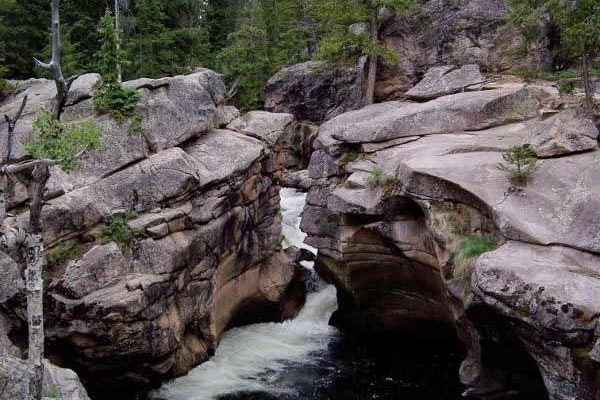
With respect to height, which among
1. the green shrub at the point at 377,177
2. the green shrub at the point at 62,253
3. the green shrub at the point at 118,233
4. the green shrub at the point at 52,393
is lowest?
the green shrub at the point at 52,393

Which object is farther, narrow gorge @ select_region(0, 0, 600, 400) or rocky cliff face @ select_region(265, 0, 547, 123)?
rocky cliff face @ select_region(265, 0, 547, 123)

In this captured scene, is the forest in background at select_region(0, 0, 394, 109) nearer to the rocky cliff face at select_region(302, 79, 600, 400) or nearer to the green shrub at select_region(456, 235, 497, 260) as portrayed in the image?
the rocky cliff face at select_region(302, 79, 600, 400)

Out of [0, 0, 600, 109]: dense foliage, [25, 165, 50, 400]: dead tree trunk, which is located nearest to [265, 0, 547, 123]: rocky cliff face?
[0, 0, 600, 109]: dense foliage

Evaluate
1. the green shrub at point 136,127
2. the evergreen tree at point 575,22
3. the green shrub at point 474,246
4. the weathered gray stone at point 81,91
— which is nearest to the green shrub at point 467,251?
the green shrub at point 474,246

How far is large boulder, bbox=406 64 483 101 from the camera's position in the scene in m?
23.6

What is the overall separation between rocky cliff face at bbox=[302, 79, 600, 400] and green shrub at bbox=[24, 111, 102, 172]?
8.89m

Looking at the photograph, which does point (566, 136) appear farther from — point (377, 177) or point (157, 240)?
point (157, 240)

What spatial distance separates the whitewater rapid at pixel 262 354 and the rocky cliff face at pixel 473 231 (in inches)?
44.2

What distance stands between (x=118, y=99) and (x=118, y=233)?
472cm

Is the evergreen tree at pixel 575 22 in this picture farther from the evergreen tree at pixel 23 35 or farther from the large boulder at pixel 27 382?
the evergreen tree at pixel 23 35

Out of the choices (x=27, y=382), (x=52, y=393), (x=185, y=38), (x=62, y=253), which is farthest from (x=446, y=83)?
(x=27, y=382)

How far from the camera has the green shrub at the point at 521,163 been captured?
1501cm

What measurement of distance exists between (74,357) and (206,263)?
460cm

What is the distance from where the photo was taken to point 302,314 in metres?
23.2
